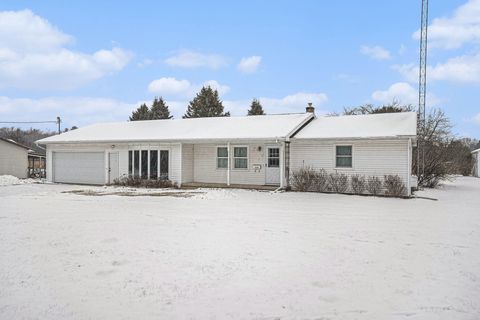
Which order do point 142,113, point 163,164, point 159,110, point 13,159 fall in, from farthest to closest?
point 142,113 < point 159,110 < point 13,159 < point 163,164

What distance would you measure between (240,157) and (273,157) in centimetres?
170

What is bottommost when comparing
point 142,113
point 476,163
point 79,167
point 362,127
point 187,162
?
point 79,167

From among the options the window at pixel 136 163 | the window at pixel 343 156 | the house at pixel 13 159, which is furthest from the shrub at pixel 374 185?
the house at pixel 13 159

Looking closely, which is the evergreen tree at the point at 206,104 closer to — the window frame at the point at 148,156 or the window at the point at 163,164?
the window frame at the point at 148,156

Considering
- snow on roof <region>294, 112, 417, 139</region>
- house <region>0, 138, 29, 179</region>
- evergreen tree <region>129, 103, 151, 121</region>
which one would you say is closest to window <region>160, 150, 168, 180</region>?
snow on roof <region>294, 112, 417, 139</region>

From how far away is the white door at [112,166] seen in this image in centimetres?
2186

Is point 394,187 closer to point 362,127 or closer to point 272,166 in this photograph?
point 362,127

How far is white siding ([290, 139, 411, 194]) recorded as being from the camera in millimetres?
16422

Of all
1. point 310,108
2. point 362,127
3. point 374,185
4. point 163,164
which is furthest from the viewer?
point 310,108

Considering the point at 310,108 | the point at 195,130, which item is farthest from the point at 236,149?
the point at 310,108

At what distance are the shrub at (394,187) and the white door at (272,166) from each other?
4954 mm

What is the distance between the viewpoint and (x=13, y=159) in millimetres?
29094

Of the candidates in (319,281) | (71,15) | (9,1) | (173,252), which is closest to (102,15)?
(71,15)

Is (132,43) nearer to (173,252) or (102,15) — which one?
(102,15)
